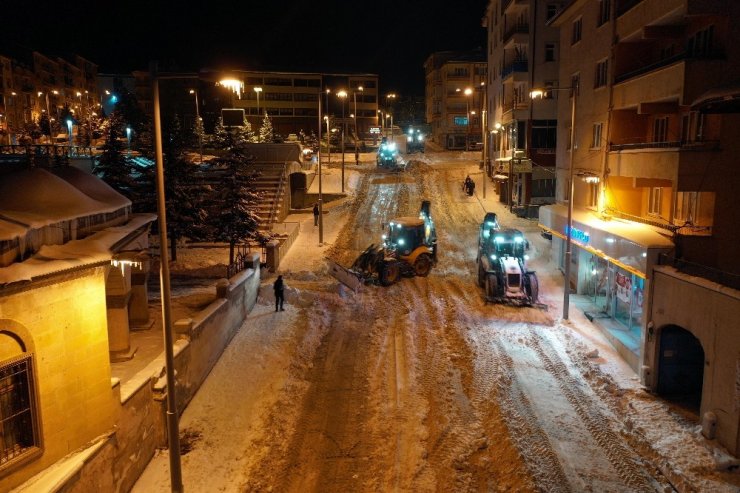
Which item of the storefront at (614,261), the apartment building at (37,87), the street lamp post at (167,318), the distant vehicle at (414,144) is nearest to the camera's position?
the street lamp post at (167,318)

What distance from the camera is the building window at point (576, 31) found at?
26967 mm

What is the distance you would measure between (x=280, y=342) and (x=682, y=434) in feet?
39.5

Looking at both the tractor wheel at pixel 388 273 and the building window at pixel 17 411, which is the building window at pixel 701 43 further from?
the building window at pixel 17 411

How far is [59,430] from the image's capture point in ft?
31.0

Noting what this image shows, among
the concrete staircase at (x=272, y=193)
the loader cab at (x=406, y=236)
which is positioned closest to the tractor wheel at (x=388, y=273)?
the loader cab at (x=406, y=236)

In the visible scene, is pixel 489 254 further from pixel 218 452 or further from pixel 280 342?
pixel 218 452

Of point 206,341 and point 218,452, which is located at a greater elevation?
point 206,341

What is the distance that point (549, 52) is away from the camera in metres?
41.8

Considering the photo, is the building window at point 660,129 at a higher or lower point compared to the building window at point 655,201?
higher

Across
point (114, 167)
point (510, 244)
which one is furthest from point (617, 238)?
point (114, 167)

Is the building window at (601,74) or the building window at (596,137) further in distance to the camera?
the building window at (596,137)

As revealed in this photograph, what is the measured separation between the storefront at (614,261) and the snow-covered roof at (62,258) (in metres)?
14.6

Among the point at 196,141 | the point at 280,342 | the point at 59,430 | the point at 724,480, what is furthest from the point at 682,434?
the point at 196,141

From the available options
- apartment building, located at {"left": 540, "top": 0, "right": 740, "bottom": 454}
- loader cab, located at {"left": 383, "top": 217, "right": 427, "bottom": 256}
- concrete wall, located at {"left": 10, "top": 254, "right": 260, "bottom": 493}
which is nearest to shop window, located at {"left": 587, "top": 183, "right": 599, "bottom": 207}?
apartment building, located at {"left": 540, "top": 0, "right": 740, "bottom": 454}
